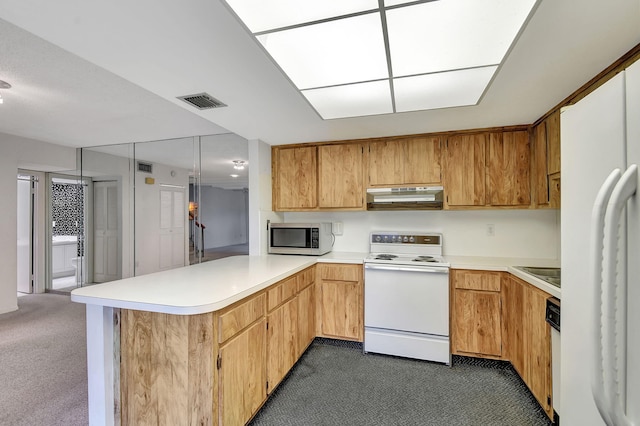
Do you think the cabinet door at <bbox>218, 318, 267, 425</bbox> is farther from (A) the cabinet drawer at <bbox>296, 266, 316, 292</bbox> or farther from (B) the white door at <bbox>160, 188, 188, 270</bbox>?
(B) the white door at <bbox>160, 188, 188, 270</bbox>

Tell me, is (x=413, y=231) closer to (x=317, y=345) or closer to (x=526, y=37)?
(x=317, y=345)

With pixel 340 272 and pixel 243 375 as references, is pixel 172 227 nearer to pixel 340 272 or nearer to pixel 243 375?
pixel 340 272

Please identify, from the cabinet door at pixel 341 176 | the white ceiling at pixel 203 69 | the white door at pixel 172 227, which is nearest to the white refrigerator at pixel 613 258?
the white ceiling at pixel 203 69

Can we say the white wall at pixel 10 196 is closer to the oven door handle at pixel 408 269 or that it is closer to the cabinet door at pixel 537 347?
the oven door handle at pixel 408 269

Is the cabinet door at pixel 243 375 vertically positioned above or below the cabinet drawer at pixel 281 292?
below

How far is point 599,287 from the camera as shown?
0.71 meters

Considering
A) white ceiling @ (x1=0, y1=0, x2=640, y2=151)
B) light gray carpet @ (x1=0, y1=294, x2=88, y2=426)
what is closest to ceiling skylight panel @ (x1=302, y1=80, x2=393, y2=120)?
white ceiling @ (x1=0, y1=0, x2=640, y2=151)

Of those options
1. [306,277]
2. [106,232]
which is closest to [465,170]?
[306,277]

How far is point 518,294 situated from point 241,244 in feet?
9.00

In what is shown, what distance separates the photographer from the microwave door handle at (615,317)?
0.67m

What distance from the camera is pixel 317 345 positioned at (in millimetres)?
2859

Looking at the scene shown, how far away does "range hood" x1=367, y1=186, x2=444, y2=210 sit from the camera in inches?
113

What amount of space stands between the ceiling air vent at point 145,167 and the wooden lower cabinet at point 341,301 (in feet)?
10.6

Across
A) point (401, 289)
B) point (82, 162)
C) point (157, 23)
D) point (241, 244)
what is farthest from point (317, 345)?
point (82, 162)
